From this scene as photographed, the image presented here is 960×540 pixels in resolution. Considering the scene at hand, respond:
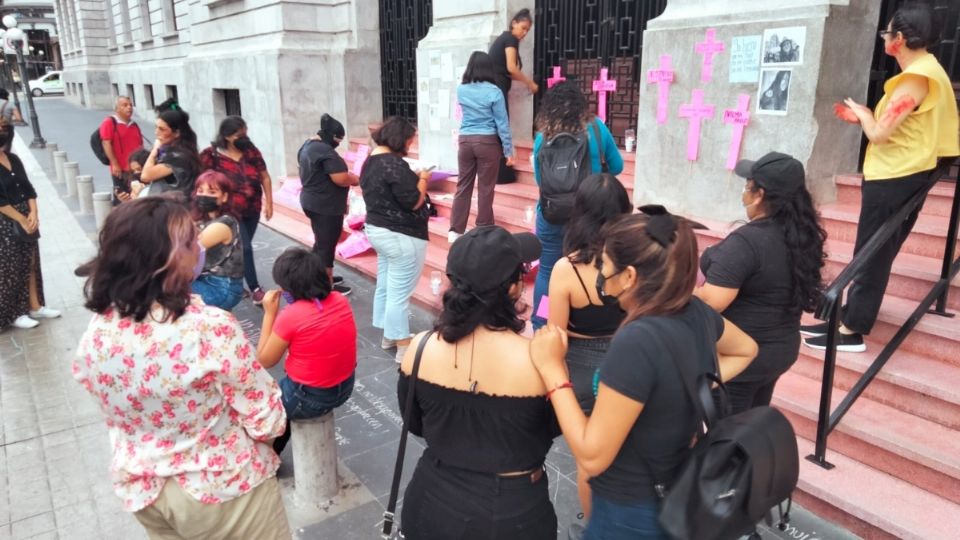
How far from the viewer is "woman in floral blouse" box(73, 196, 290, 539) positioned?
197 cm

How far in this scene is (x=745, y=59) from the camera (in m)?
5.36

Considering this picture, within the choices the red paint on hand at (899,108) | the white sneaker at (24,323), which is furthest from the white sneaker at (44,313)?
the red paint on hand at (899,108)

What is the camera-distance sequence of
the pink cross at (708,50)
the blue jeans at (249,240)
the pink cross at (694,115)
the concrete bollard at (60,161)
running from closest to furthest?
1. the pink cross at (708,50)
2. the pink cross at (694,115)
3. the blue jeans at (249,240)
4. the concrete bollard at (60,161)

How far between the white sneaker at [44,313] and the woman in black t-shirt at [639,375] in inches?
247

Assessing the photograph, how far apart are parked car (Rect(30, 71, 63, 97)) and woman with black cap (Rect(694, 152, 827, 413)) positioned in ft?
162

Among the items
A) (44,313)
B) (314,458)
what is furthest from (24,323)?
(314,458)

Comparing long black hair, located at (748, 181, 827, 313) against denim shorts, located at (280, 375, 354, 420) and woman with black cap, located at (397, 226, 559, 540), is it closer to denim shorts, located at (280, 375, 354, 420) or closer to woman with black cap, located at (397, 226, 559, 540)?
woman with black cap, located at (397, 226, 559, 540)

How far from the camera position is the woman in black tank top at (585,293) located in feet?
9.32

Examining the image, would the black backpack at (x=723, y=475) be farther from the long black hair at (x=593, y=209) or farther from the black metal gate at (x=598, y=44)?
the black metal gate at (x=598, y=44)

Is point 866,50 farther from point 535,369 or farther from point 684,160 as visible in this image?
point 535,369

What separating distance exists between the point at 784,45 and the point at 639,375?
14.1 feet

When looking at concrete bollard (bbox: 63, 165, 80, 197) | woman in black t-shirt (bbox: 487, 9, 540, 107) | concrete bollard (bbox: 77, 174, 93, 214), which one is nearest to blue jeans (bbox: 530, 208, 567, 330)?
woman in black t-shirt (bbox: 487, 9, 540, 107)

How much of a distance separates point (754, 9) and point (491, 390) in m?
4.61

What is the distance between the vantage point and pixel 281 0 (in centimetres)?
1135
